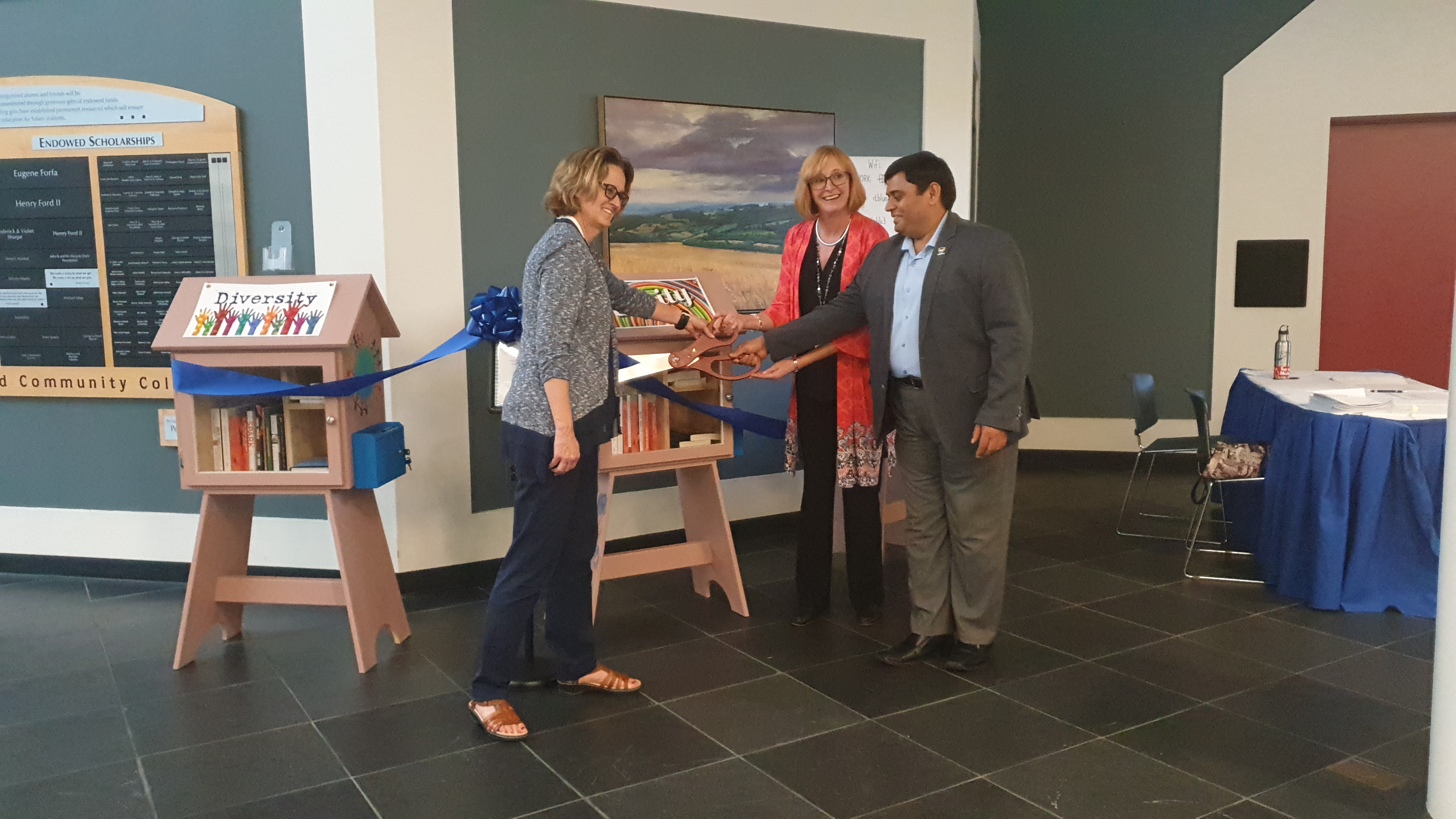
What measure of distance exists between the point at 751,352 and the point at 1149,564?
2.41 meters

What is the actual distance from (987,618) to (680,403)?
1412 millimetres

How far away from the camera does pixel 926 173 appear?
3.45m

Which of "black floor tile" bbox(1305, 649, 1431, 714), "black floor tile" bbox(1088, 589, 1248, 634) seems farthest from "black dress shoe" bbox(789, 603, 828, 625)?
"black floor tile" bbox(1305, 649, 1431, 714)

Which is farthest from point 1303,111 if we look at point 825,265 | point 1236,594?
point 825,265

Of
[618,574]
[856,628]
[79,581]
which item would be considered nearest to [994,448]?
[856,628]

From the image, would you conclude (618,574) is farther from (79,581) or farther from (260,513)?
(79,581)

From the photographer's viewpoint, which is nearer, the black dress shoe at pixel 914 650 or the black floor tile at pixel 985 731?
the black floor tile at pixel 985 731

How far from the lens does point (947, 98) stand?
18.9 ft

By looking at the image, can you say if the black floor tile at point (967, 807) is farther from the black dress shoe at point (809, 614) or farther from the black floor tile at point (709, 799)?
the black dress shoe at point (809, 614)

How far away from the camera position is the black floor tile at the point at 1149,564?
4.77 m

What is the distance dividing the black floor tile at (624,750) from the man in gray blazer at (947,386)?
3.01 ft

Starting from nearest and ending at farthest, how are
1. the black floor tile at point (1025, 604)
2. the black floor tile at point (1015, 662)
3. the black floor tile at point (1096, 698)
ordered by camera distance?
the black floor tile at point (1096, 698) < the black floor tile at point (1015, 662) < the black floor tile at point (1025, 604)

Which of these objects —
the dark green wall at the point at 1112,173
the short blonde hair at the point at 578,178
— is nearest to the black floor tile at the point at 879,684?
the short blonde hair at the point at 578,178

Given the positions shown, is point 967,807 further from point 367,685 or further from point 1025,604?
point 367,685
